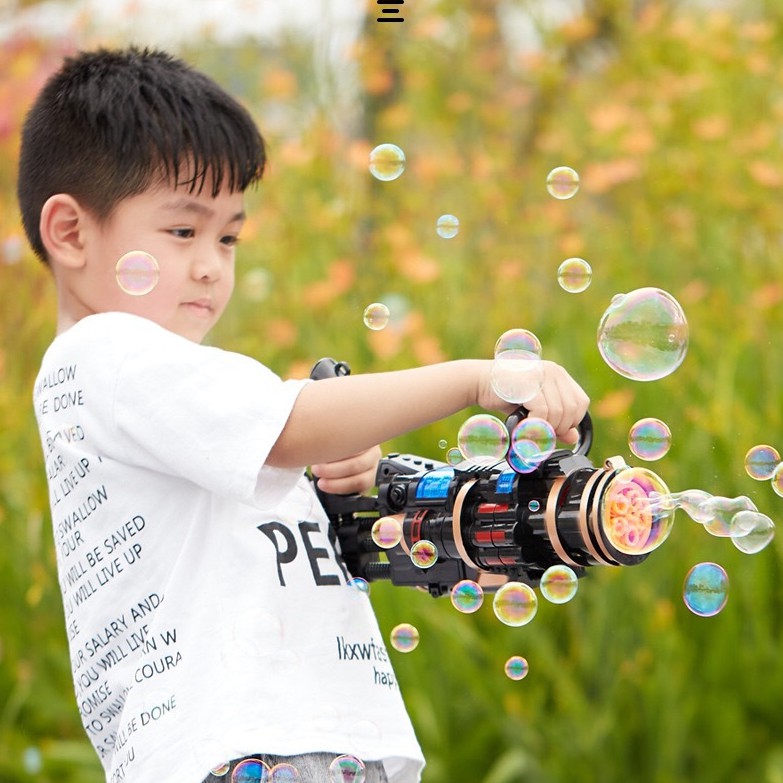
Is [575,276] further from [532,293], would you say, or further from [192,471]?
[532,293]

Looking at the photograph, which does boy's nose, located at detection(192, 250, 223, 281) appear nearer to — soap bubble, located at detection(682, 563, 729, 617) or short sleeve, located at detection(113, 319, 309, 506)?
short sleeve, located at detection(113, 319, 309, 506)

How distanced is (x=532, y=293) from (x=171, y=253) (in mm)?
2244

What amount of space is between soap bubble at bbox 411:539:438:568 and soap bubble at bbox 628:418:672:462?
0.38 metres

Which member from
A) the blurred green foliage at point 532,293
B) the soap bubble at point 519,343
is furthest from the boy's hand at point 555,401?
the blurred green foliage at point 532,293

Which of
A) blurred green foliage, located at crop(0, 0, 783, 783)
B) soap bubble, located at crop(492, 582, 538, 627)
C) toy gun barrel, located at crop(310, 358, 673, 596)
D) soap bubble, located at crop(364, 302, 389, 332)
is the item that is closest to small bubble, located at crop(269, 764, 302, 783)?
toy gun barrel, located at crop(310, 358, 673, 596)

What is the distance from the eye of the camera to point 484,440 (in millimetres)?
1580

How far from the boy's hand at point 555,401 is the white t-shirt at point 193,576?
22cm

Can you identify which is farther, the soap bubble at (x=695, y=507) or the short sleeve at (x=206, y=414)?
the soap bubble at (x=695, y=507)

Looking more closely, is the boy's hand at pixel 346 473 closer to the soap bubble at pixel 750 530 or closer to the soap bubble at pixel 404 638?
the soap bubble at pixel 404 638

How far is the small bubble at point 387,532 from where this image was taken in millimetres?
1486

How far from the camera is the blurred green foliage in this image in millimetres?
2867

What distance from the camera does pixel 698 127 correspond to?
150 inches

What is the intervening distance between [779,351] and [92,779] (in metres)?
1.96

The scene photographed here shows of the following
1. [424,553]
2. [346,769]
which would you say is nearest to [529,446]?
[424,553]
